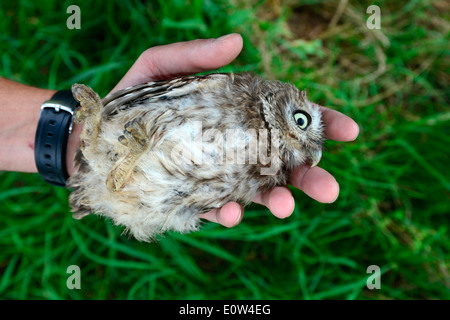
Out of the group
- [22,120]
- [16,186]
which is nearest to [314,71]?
[22,120]

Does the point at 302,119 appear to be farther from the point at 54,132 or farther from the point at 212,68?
the point at 54,132

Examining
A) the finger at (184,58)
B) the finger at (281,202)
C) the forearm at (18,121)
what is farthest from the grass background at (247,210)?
the finger at (281,202)

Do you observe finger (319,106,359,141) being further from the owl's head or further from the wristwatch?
the wristwatch

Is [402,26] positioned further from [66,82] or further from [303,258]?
[66,82]

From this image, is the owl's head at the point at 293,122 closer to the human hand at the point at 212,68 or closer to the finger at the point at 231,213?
the human hand at the point at 212,68

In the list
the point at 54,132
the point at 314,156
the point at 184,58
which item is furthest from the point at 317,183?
the point at 54,132

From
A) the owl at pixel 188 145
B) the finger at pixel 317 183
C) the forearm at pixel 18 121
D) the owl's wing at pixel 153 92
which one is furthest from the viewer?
the forearm at pixel 18 121
